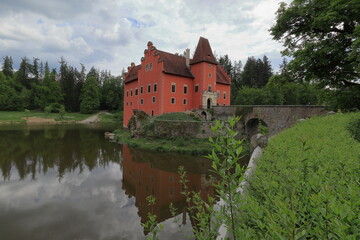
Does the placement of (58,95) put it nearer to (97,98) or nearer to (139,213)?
(97,98)

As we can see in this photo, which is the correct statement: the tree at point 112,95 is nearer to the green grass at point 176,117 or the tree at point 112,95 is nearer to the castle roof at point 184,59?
the castle roof at point 184,59

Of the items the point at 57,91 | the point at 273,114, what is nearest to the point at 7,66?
the point at 57,91

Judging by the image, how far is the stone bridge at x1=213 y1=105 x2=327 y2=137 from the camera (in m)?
20.6

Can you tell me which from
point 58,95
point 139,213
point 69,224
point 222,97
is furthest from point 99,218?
point 58,95

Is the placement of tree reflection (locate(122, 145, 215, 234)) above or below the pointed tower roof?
below

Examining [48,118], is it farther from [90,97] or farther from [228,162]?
[228,162]

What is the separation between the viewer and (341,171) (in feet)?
10.1

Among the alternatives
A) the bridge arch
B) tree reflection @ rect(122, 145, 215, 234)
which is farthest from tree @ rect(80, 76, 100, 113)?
the bridge arch

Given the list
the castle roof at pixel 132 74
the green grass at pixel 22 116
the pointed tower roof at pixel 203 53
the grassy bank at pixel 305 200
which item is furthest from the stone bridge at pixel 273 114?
the green grass at pixel 22 116

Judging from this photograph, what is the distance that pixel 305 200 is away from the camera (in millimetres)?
2299

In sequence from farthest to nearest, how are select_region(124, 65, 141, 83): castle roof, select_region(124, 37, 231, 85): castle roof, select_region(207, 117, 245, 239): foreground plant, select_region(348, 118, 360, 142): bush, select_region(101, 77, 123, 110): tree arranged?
select_region(101, 77, 123, 110): tree < select_region(124, 65, 141, 83): castle roof < select_region(124, 37, 231, 85): castle roof < select_region(348, 118, 360, 142): bush < select_region(207, 117, 245, 239): foreground plant

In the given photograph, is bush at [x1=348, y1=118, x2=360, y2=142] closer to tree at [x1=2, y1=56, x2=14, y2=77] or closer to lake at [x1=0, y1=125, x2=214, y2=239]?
lake at [x1=0, y1=125, x2=214, y2=239]

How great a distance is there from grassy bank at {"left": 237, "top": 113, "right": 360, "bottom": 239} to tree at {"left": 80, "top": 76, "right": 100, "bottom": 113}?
7397 centimetres

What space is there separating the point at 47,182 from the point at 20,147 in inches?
524
